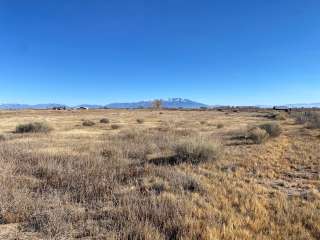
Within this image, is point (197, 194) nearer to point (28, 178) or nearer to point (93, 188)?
point (93, 188)

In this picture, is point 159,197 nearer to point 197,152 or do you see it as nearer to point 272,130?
point 197,152

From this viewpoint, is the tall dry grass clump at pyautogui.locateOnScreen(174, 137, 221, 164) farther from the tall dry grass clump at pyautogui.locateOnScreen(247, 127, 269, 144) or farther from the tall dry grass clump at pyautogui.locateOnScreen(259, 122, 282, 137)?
the tall dry grass clump at pyautogui.locateOnScreen(259, 122, 282, 137)

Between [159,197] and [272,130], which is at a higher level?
[272,130]

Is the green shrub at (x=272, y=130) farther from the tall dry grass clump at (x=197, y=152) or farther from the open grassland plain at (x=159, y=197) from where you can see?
the tall dry grass clump at (x=197, y=152)

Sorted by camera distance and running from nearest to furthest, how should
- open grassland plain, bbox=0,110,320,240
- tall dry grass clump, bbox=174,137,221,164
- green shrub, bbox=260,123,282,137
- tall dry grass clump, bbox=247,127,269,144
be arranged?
open grassland plain, bbox=0,110,320,240 < tall dry grass clump, bbox=174,137,221,164 < tall dry grass clump, bbox=247,127,269,144 < green shrub, bbox=260,123,282,137

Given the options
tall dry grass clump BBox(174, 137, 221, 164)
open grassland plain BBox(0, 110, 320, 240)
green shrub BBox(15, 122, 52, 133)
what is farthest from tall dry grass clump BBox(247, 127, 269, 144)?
green shrub BBox(15, 122, 52, 133)

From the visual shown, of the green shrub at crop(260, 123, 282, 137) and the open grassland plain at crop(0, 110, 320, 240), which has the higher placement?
the green shrub at crop(260, 123, 282, 137)

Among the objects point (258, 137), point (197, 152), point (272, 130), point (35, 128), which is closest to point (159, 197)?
point (197, 152)

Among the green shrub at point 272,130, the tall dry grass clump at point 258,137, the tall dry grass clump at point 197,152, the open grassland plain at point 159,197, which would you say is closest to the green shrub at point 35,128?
the open grassland plain at point 159,197

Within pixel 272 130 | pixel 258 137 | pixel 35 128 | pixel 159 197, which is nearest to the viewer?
pixel 159 197

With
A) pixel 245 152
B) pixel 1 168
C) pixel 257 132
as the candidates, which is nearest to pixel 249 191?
pixel 1 168

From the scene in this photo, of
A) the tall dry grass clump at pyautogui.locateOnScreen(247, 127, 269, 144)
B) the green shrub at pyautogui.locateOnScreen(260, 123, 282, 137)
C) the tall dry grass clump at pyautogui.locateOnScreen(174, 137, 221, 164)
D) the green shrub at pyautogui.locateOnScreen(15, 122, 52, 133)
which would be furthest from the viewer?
the green shrub at pyautogui.locateOnScreen(15, 122, 52, 133)

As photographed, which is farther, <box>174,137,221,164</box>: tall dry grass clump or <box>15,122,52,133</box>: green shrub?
<box>15,122,52,133</box>: green shrub

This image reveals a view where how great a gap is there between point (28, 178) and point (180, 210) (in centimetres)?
444
